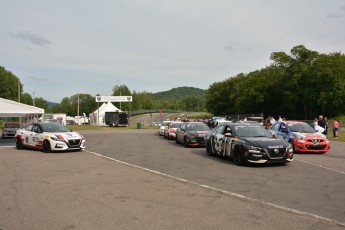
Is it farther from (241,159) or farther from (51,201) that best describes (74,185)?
Answer: (241,159)

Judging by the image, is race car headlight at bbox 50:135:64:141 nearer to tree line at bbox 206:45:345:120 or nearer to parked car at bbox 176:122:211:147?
Result: parked car at bbox 176:122:211:147

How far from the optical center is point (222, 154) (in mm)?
14086

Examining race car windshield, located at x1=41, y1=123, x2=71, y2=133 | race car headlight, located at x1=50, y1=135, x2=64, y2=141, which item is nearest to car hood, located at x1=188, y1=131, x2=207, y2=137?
race car windshield, located at x1=41, y1=123, x2=71, y2=133

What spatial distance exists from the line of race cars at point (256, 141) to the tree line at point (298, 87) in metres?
49.0

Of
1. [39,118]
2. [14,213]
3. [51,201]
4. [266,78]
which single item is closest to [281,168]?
[51,201]

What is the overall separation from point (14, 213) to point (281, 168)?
8194 mm

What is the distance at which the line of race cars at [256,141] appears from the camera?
11.7 m

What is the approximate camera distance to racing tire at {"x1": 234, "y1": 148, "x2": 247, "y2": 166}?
12.1 meters

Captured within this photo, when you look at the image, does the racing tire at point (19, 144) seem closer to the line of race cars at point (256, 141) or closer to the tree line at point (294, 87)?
the line of race cars at point (256, 141)

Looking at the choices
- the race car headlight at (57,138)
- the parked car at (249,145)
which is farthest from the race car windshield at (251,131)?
the race car headlight at (57,138)

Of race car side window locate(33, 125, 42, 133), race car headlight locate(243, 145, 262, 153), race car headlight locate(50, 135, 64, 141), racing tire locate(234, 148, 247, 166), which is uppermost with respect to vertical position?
race car side window locate(33, 125, 42, 133)

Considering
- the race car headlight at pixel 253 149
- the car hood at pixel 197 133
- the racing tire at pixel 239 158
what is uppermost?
the car hood at pixel 197 133

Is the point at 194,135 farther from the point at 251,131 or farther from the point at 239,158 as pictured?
the point at 239,158

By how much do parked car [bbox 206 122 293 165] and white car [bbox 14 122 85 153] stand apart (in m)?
6.88
